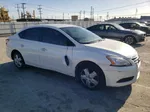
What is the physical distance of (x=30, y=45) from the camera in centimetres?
500

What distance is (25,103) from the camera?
3.34 meters

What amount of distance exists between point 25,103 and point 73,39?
1.89 m

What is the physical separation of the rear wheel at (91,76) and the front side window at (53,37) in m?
0.84

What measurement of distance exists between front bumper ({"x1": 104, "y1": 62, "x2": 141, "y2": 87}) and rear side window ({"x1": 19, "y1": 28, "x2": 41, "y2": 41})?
8.20 feet

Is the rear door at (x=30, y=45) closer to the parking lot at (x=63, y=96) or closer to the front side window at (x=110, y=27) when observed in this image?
the parking lot at (x=63, y=96)

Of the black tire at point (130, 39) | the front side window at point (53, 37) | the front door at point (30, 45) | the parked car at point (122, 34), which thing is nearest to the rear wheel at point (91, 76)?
the front side window at point (53, 37)

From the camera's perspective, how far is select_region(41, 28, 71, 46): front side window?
13.9 feet

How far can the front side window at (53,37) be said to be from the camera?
4222mm

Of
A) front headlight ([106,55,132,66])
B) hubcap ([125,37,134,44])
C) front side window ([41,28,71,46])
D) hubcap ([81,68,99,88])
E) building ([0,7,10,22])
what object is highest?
building ([0,7,10,22])

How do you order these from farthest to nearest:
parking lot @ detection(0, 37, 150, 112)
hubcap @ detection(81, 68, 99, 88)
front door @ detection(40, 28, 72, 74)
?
front door @ detection(40, 28, 72, 74), hubcap @ detection(81, 68, 99, 88), parking lot @ detection(0, 37, 150, 112)

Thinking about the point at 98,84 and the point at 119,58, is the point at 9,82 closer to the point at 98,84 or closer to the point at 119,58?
the point at 98,84

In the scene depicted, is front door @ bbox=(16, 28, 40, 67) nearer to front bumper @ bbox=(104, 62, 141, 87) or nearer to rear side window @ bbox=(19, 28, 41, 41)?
rear side window @ bbox=(19, 28, 41, 41)

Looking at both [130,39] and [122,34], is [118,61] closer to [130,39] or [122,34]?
[122,34]

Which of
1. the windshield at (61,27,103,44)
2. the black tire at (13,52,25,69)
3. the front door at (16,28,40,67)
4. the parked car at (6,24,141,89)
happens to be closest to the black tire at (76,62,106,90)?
the parked car at (6,24,141,89)
